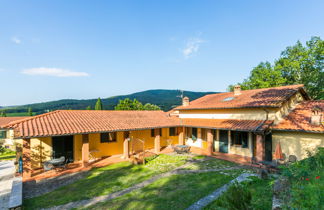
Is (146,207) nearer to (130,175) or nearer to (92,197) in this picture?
(92,197)

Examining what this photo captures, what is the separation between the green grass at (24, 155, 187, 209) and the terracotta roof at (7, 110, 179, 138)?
10.3ft

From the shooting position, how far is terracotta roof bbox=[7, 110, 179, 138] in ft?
35.9

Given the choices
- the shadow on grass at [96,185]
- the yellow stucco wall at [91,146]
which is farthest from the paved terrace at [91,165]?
the shadow on grass at [96,185]

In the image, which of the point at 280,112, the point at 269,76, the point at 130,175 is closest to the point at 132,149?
the point at 130,175

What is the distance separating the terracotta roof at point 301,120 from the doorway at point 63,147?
1623cm

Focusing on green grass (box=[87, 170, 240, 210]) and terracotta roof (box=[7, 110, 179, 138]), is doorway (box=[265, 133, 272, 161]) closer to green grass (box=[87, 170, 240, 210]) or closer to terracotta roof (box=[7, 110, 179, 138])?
green grass (box=[87, 170, 240, 210])

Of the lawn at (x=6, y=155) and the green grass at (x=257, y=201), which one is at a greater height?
the green grass at (x=257, y=201)

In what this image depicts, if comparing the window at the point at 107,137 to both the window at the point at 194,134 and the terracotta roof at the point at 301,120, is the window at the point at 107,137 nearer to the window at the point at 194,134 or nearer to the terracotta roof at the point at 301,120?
the window at the point at 194,134

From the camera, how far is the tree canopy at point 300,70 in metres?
26.2

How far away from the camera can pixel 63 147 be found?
13734 mm

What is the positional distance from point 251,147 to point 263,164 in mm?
3995

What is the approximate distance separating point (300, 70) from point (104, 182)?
33695mm

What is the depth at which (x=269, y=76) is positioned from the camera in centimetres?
2927

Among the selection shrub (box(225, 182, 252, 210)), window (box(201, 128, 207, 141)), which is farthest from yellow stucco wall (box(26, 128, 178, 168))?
shrub (box(225, 182, 252, 210))
